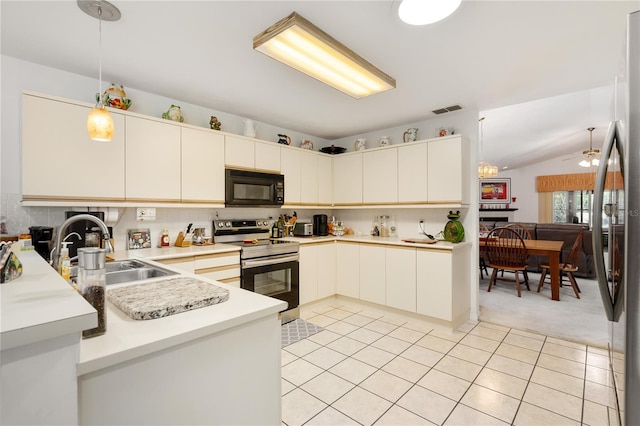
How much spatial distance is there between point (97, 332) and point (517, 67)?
→ 304 cm

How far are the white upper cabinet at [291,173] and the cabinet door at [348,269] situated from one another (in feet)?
2.86

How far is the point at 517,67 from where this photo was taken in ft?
7.75

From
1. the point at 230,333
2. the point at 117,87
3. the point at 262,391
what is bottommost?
the point at 262,391

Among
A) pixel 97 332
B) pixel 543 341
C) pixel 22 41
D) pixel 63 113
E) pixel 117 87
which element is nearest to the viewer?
pixel 97 332

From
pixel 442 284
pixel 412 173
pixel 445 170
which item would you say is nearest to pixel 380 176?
pixel 412 173

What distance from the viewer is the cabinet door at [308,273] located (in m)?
3.57

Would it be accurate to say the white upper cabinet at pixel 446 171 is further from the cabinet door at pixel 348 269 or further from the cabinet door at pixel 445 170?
the cabinet door at pixel 348 269

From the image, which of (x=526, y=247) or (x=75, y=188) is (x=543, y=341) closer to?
(x=526, y=247)

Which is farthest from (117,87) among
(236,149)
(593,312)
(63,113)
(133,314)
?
(593,312)

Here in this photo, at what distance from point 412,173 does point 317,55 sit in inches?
81.9

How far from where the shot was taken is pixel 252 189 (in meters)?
3.40

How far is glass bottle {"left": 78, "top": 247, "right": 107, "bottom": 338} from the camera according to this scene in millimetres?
843

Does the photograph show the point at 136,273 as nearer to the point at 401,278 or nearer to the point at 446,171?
the point at 401,278

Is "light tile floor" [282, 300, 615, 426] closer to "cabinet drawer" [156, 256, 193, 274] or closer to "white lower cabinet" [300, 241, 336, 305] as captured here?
"white lower cabinet" [300, 241, 336, 305]
